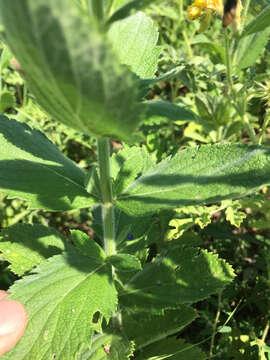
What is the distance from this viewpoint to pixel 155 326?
7.07 ft

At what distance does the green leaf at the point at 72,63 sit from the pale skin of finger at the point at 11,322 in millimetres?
892

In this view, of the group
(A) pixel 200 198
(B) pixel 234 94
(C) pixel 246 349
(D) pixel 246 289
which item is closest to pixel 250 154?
(A) pixel 200 198

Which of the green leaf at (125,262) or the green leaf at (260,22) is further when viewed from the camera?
the green leaf at (260,22)

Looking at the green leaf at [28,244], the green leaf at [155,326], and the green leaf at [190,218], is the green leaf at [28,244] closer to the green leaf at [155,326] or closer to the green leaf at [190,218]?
the green leaf at [155,326]

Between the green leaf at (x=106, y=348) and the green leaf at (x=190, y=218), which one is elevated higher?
the green leaf at (x=190, y=218)

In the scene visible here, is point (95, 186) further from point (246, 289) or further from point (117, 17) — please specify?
point (246, 289)

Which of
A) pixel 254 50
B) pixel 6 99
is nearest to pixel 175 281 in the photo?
pixel 254 50

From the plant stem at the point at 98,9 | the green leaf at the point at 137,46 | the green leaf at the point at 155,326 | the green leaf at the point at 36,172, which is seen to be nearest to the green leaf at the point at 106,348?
the green leaf at the point at 155,326

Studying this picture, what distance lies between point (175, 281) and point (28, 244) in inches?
30.0

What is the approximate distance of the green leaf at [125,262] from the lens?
5.17 feet

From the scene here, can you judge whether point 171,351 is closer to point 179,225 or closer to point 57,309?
point 179,225

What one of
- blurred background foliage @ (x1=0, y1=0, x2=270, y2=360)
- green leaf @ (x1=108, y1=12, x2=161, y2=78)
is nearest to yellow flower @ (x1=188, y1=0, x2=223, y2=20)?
blurred background foliage @ (x1=0, y1=0, x2=270, y2=360)

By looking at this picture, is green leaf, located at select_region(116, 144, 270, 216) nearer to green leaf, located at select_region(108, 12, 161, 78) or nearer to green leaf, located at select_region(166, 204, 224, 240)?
green leaf, located at select_region(108, 12, 161, 78)

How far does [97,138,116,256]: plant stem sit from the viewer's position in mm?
1394
